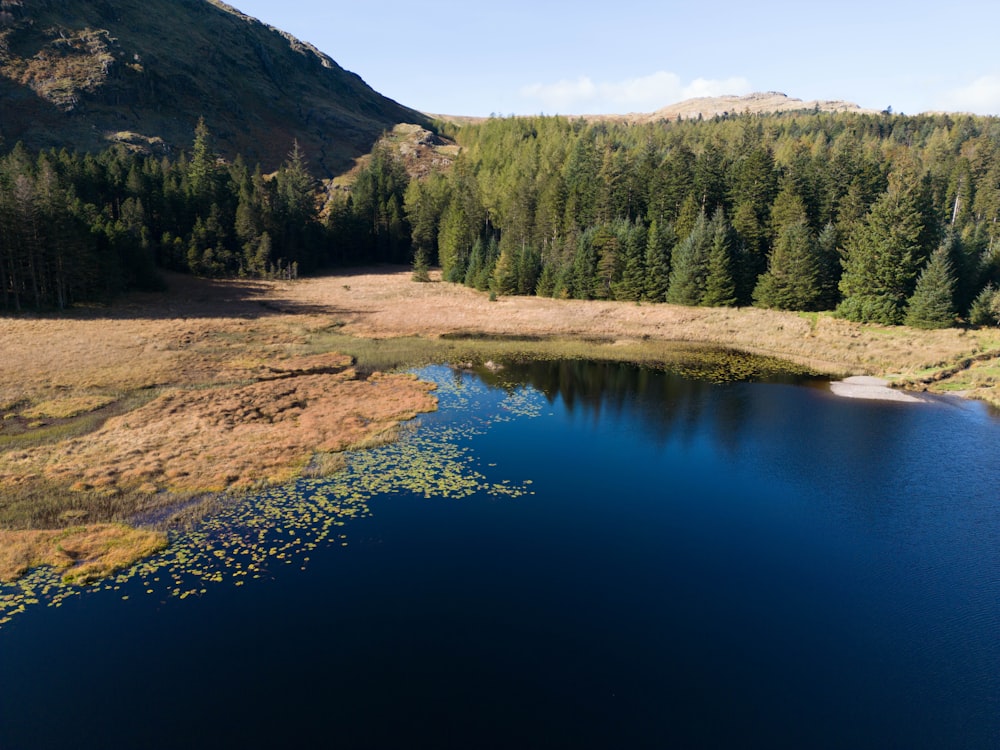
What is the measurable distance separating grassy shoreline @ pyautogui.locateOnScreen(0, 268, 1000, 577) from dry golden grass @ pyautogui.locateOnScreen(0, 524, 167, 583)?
0.16 metres

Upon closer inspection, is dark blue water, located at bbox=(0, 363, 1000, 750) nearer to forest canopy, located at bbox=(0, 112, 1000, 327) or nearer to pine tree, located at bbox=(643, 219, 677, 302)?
forest canopy, located at bbox=(0, 112, 1000, 327)

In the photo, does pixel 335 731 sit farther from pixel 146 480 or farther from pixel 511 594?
pixel 146 480

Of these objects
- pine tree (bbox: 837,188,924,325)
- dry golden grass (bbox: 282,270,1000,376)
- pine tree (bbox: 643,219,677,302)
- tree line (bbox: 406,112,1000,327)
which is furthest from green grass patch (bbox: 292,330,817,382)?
tree line (bbox: 406,112,1000,327)

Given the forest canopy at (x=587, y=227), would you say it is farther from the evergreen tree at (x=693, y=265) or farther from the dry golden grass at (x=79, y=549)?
the dry golden grass at (x=79, y=549)

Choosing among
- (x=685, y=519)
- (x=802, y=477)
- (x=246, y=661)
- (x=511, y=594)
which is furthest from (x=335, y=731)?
(x=802, y=477)

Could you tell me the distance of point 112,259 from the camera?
7681 cm

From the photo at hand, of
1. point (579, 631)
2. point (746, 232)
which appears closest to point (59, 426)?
point (579, 631)

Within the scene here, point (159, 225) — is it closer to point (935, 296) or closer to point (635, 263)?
point (635, 263)

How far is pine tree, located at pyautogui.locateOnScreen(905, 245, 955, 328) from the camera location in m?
60.1

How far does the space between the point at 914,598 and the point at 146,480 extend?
32981 mm

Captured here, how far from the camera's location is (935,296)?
60.3m

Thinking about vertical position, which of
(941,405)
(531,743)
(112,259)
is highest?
(112,259)

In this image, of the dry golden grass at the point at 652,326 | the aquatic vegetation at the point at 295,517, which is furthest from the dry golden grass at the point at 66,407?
the dry golden grass at the point at 652,326

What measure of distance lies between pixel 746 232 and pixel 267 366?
6934 centimetres
